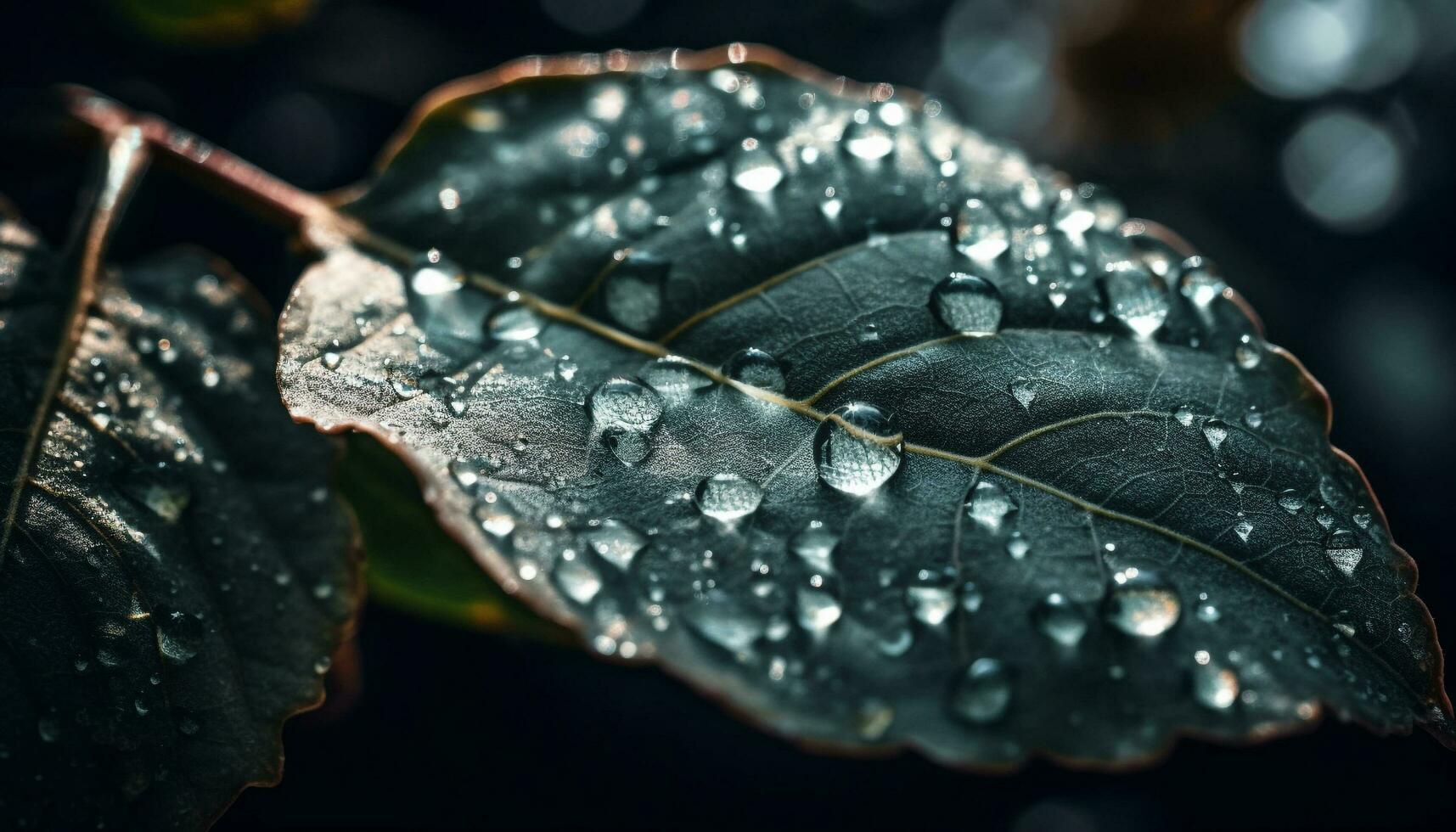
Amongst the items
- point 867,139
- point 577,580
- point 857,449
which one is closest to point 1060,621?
point 857,449

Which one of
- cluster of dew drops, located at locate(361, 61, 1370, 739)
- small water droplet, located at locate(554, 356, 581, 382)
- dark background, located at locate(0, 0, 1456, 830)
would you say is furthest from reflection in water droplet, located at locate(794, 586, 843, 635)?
dark background, located at locate(0, 0, 1456, 830)

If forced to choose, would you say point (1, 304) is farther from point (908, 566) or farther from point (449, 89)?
point (908, 566)

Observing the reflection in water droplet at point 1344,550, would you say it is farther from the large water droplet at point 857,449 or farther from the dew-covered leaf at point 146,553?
the dew-covered leaf at point 146,553

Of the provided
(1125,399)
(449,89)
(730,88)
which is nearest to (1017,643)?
(1125,399)

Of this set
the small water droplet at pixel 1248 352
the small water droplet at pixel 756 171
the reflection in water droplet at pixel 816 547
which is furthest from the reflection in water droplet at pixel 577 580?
the small water droplet at pixel 1248 352

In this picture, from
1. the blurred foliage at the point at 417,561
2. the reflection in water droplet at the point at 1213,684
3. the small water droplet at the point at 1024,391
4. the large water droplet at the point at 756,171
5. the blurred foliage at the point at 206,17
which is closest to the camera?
the reflection in water droplet at the point at 1213,684

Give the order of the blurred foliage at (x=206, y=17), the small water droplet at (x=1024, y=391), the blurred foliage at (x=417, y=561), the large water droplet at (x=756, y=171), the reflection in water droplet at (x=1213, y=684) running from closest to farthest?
1. the reflection in water droplet at (x=1213, y=684)
2. the small water droplet at (x=1024, y=391)
3. the large water droplet at (x=756, y=171)
4. the blurred foliage at (x=417, y=561)
5. the blurred foliage at (x=206, y=17)

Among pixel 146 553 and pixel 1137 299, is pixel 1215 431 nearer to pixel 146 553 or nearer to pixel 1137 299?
pixel 1137 299
